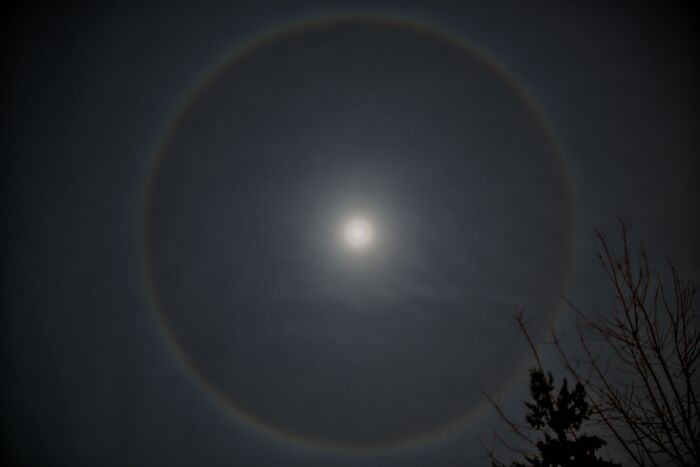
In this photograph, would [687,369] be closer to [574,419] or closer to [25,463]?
[574,419]

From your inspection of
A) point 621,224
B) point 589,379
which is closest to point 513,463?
point 589,379

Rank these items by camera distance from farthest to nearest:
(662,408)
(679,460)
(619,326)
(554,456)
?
1. (554,456)
2. (619,326)
3. (662,408)
4. (679,460)

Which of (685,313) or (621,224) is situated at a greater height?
(621,224)

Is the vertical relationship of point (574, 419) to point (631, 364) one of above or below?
above

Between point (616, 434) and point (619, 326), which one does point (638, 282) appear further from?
point (616, 434)

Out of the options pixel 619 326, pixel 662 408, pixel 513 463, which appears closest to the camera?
pixel 662 408

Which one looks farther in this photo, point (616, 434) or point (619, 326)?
point (619, 326)

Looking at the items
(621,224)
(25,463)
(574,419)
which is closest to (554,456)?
(574,419)

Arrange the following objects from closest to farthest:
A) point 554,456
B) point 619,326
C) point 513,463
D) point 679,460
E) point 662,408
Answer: point 679,460, point 662,408, point 619,326, point 554,456, point 513,463

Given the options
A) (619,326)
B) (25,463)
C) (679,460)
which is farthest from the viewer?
(25,463)
